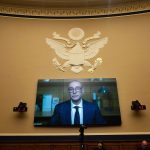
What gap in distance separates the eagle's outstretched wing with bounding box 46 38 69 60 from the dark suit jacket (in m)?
1.81

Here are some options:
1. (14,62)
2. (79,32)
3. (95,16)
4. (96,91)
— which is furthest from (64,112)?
(95,16)

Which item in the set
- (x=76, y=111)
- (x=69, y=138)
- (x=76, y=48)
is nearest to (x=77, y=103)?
(x=76, y=111)

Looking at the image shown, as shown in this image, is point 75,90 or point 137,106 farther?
point 75,90

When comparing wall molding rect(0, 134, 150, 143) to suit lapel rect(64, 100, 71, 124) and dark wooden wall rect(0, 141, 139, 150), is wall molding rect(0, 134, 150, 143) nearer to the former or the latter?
dark wooden wall rect(0, 141, 139, 150)

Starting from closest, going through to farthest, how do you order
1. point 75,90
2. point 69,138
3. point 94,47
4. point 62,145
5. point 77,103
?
point 62,145 < point 69,138 < point 77,103 < point 75,90 < point 94,47

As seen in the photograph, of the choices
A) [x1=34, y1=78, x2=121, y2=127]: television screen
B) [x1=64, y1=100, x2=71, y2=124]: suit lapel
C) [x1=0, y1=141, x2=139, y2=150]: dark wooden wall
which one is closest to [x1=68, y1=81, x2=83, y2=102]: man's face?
[x1=34, y1=78, x2=121, y2=127]: television screen

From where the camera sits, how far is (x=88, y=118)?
27.2 feet

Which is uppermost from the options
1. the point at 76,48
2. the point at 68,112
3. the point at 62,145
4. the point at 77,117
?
the point at 76,48

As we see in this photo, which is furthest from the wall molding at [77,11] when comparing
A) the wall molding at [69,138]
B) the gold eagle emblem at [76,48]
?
the wall molding at [69,138]

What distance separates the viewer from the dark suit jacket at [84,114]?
821 centimetres

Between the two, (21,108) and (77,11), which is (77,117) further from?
(77,11)

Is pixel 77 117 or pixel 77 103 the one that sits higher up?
pixel 77 103

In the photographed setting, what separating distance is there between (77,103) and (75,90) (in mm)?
438

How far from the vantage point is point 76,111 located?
841 centimetres
